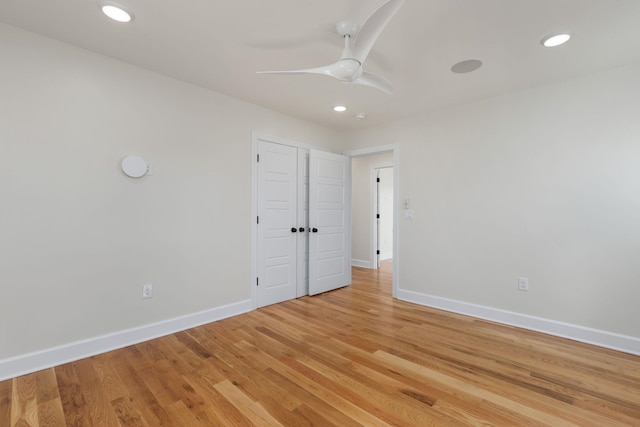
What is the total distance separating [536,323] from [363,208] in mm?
3587

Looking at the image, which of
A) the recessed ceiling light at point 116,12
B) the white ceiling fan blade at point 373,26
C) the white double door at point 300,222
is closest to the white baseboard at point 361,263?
the white double door at point 300,222

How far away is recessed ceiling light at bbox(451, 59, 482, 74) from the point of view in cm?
251

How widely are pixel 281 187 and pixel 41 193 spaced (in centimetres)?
231

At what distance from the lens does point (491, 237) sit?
3264 mm

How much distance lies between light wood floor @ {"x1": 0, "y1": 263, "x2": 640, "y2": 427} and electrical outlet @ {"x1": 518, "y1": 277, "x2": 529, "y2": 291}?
0.48 m

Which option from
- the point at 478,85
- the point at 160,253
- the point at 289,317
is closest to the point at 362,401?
the point at 289,317

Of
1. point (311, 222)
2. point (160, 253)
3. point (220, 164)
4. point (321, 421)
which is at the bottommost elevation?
point (321, 421)

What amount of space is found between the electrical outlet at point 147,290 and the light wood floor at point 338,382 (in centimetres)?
43

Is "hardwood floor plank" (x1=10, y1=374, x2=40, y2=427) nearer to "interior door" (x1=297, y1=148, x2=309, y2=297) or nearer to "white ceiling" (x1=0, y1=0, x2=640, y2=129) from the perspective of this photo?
"white ceiling" (x1=0, y1=0, x2=640, y2=129)

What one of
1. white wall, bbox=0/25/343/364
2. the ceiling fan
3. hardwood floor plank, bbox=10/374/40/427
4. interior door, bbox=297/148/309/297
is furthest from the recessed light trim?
hardwood floor plank, bbox=10/374/40/427

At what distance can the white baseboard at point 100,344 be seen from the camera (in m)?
2.10

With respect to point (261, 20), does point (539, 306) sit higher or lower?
lower

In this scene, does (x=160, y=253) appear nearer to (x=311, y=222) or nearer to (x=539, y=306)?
(x=311, y=222)

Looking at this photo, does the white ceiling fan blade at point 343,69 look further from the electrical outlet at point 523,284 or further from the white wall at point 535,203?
the electrical outlet at point 523,284
